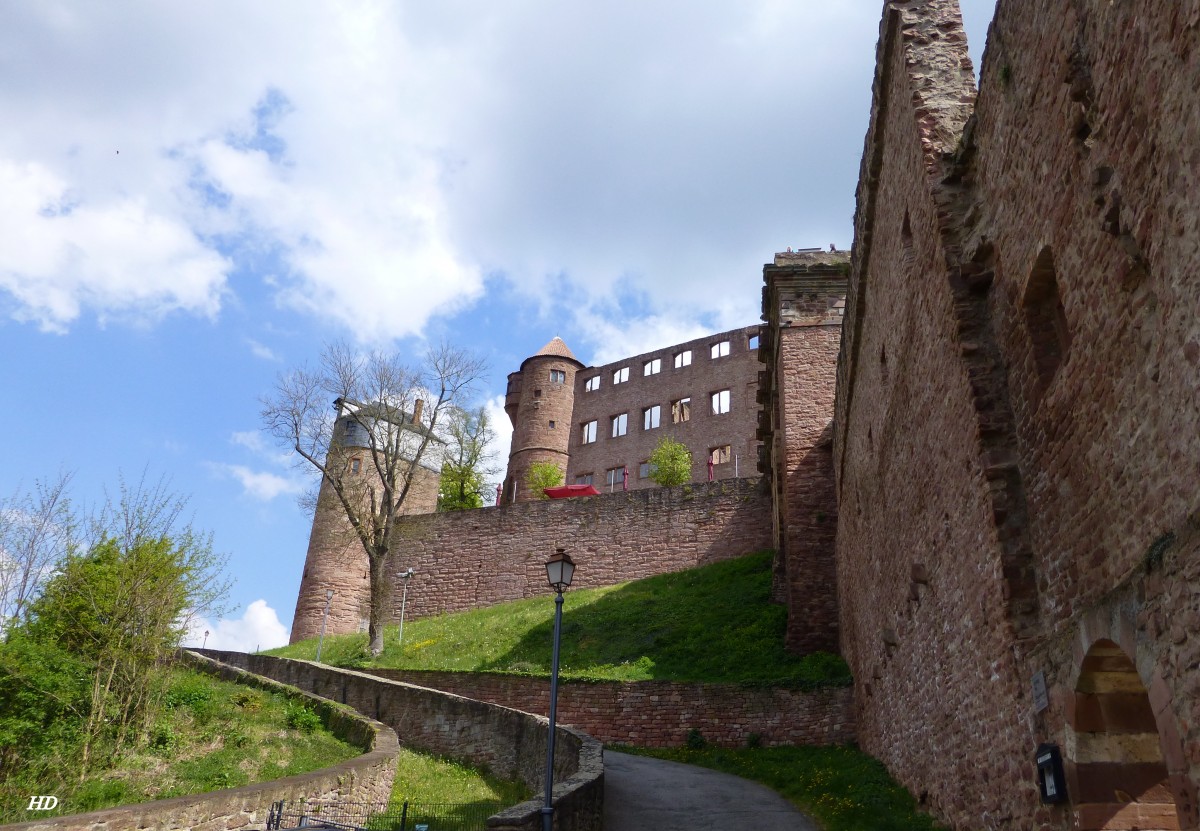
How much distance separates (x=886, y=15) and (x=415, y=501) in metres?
35.8

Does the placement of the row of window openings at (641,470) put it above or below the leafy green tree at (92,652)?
above

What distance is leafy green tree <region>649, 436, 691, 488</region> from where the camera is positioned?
40375 millimetres

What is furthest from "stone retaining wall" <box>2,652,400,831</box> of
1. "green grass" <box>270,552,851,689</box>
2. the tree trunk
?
the tree trunk

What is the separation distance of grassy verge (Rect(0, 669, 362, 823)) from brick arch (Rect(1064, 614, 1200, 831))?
10270mm

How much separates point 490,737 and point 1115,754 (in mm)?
12032

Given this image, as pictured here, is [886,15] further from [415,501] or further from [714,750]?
[415,501]

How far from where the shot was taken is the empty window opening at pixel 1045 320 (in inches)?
228

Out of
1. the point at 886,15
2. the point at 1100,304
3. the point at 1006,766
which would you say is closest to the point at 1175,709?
the point at 1100,304

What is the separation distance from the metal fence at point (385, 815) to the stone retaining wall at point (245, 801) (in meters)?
0.12

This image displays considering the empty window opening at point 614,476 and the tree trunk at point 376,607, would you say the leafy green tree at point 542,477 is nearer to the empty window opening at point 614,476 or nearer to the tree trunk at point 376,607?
the empty window opening at point 614,476

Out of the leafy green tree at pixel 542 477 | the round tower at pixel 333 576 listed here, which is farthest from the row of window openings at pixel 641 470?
the round tower at pixel 333 576

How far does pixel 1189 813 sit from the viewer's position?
12.8ft

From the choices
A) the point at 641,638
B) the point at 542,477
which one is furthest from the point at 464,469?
the point at 641,638

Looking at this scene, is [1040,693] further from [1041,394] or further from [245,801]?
[245,801]
